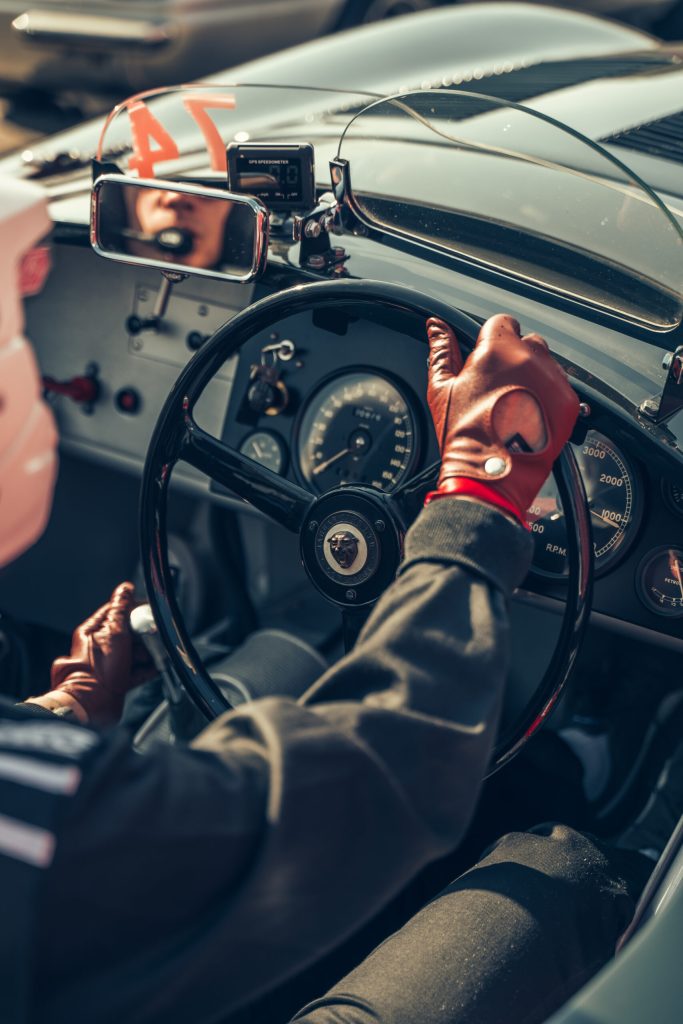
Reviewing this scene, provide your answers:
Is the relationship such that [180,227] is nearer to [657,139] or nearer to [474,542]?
[474,542]

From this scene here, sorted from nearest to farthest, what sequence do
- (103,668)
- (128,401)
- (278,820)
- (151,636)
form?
(278,820) → (151,636) → (103,668) → (128,401)

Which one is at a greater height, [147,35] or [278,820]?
[147,35]

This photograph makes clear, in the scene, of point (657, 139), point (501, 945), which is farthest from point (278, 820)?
point (657, 139)

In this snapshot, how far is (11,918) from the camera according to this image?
0.98 metres

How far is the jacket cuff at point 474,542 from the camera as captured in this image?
131 cm

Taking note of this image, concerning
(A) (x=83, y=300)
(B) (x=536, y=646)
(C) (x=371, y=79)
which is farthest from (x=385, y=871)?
(C) (x=371, y=79)

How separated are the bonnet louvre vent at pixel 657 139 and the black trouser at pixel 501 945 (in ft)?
5.09

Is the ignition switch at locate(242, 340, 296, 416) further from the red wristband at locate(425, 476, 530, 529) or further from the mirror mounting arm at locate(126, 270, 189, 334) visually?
the red wristband at locate(425, 476, 530, 529)

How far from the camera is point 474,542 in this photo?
1321 millimetres

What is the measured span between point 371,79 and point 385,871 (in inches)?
111

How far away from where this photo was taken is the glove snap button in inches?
54.9

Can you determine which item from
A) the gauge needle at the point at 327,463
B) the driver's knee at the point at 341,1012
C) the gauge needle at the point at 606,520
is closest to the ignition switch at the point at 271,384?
the gauge needle at the point at 327,463

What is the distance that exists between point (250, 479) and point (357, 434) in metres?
0.24

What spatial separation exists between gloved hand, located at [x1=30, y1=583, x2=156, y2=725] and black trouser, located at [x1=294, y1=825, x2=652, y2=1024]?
28.1 inches
